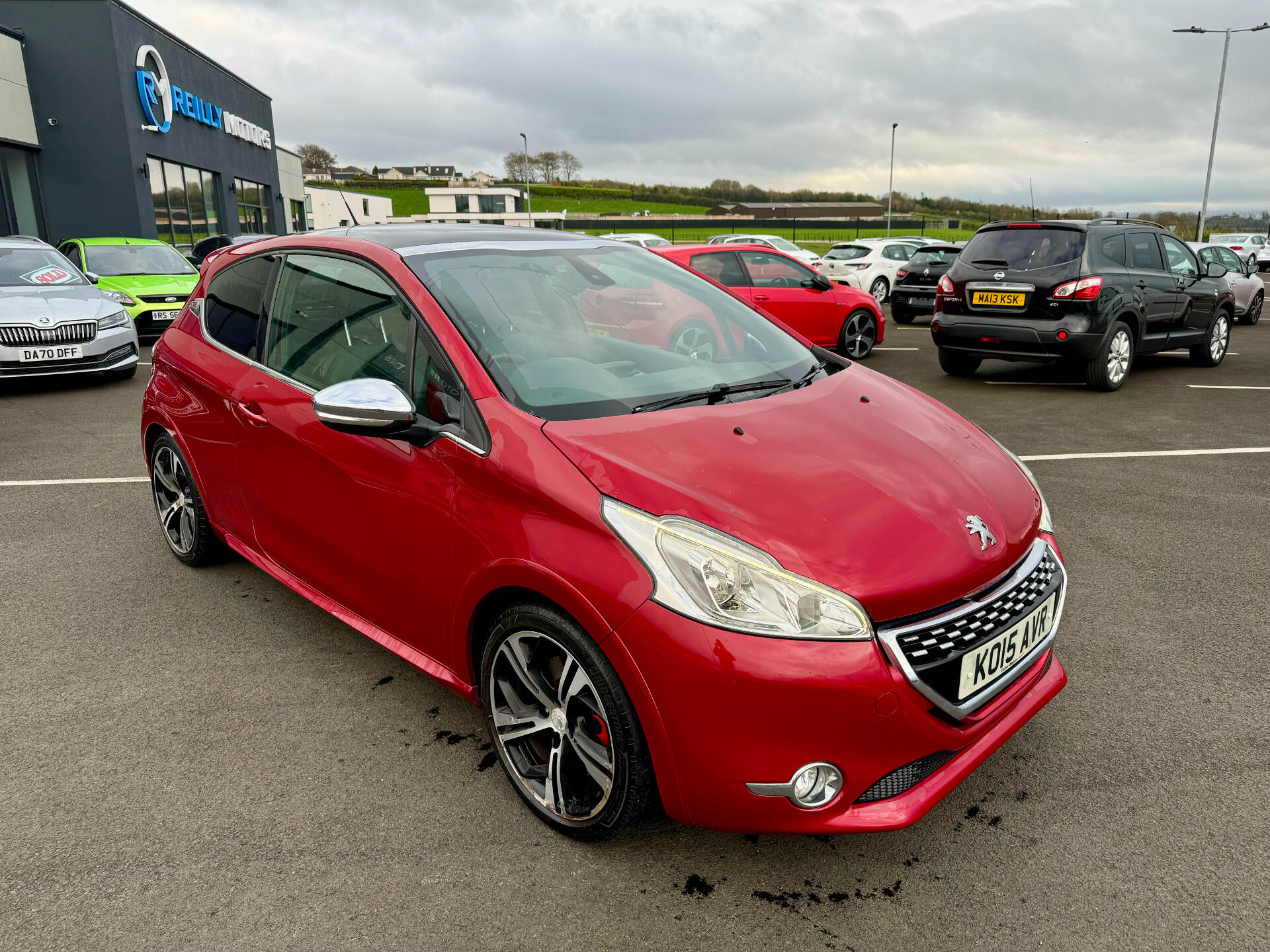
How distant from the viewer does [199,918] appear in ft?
→ 7.02

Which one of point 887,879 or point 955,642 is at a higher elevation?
point 955,642

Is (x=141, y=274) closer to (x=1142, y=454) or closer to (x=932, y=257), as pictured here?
(x=932, y=257)

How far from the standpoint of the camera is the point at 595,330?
9.86 feet

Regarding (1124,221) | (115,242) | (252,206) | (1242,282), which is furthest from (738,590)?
(252,206)

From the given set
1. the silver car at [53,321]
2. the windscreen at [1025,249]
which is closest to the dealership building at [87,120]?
the silver car at [53,321]

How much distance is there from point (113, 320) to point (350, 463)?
8.58 metres

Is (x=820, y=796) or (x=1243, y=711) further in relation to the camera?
(x=1243, y=711)

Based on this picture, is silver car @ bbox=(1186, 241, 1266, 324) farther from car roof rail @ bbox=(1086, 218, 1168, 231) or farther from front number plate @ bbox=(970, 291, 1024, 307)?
front number plate @ bbox=(970, 291, 1024, 307)

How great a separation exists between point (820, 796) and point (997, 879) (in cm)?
61

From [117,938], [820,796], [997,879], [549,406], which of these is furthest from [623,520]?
[117,938]

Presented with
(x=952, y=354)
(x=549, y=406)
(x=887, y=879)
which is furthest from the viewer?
(x=952, y=354)

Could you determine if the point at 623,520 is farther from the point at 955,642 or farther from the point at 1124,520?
the point at 1124,520

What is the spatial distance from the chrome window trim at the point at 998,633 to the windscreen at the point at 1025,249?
23.1 feet

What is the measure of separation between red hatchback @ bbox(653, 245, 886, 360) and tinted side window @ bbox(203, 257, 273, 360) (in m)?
7.07
